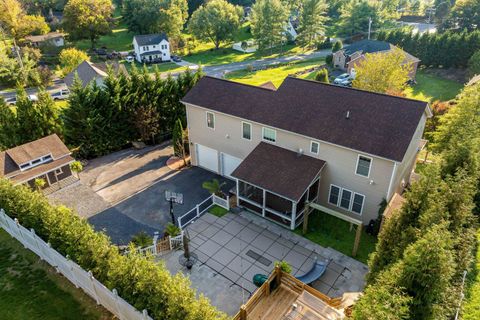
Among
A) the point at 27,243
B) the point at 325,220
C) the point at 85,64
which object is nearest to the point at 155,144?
the point at 27,243

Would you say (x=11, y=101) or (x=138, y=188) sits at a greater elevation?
(x=138, y=188)

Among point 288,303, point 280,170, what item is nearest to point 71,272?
point 288,303

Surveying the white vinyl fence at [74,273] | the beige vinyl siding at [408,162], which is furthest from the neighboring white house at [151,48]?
the beige vinyl siding at [408,162]

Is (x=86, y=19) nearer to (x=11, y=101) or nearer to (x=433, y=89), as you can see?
(x=11, y=101)

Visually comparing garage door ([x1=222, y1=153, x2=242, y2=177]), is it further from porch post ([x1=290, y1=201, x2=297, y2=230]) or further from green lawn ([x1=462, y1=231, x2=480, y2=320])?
green lawn ([x1=462, y1=231, x2=480, y2=320])

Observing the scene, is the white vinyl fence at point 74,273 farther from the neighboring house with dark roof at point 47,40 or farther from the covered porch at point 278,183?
→ the neighboring house with dark roof at point 47,40

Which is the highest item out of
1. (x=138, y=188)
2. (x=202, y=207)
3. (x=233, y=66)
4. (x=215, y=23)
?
(x=215, y=23)
